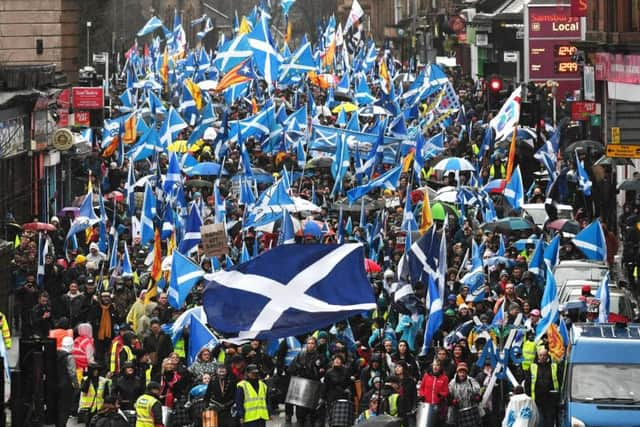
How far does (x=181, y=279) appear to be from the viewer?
85.2 feet

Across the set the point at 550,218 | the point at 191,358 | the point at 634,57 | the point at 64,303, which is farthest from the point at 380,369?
the point at 634,57

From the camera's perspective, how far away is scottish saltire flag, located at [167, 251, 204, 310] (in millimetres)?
25969

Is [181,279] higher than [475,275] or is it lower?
higher

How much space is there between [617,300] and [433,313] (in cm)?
478

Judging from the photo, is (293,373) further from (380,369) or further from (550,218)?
(550,218)

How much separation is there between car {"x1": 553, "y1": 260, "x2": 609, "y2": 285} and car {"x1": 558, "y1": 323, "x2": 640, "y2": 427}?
26.2ft

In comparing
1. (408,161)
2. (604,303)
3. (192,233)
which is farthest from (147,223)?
(604,303)

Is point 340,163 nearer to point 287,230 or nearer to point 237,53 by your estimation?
point 287,230

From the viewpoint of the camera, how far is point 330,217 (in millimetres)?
37875

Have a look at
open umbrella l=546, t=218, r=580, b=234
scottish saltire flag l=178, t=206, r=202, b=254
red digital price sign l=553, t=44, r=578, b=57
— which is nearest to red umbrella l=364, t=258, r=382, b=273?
scottish saltire flag l=178, t=206, r=202, b=254

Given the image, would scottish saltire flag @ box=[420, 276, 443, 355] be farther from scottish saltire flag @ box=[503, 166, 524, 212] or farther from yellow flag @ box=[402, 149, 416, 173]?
yellow flag @ box=[402, 149, 416, 173]

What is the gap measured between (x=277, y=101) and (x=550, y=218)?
81.3 ft

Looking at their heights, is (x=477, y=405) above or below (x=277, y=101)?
below

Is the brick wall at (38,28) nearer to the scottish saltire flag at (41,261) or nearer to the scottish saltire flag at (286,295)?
the scottish saltire flag at (41,261)
